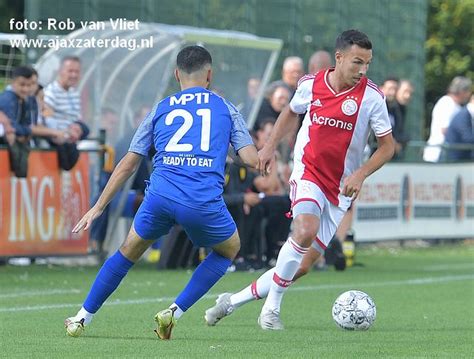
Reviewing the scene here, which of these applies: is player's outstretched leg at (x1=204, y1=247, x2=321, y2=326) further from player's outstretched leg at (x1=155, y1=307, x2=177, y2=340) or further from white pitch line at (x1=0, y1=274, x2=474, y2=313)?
white pitch line at (x1=0, y1=274, x2=474, y2=313)

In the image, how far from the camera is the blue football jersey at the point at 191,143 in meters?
8.81

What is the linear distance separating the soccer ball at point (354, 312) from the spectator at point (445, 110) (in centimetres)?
1227

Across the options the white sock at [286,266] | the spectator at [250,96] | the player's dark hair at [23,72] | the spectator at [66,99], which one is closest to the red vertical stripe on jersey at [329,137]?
the white sock at [286,266]

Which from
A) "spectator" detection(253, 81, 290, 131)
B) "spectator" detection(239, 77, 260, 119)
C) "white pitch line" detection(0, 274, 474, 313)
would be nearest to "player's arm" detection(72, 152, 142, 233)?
"white pitch line" detection(0, 274, 474, 313)

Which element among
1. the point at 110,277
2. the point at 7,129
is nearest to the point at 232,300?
the point at 110,277

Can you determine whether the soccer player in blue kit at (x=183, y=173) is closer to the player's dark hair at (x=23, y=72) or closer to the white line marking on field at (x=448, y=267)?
the player's dark hair at (x=23, y=72)

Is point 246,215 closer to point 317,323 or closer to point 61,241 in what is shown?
point 61,241

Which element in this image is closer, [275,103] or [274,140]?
[274,140]

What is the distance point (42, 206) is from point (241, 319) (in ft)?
17.8

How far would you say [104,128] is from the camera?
17656mm

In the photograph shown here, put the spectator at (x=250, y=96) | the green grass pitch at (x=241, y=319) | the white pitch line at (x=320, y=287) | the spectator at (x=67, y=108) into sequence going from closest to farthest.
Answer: the green grass pitch at (x=241, y=319) → the white pitch line at (x=320, y=287) → the spectator at (x=67, y=108) → the spectator at (x=250, y=96)

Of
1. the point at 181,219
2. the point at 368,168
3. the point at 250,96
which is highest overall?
the point at 250,96

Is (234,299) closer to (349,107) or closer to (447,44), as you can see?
(349,107)

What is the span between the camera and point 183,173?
8.80 m
